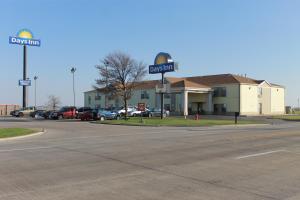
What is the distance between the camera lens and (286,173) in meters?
10.9

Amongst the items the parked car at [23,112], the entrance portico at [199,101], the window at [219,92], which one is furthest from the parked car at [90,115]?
the window at [219,92]

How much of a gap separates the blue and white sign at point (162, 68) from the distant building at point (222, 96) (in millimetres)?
16867

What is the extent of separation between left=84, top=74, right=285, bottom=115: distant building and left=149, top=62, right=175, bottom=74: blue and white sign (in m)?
16.9

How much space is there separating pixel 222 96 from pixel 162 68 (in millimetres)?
27005

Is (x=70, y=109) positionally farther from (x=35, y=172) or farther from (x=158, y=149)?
(x=35, y=172)

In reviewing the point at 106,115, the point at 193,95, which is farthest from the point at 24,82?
the point at 193,95

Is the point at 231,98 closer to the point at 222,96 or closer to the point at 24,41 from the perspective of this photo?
the point at 222,96

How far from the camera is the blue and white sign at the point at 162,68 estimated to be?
164ft

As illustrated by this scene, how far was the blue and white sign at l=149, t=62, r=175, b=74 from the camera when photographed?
1968 inches

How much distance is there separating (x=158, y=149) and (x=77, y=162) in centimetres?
445

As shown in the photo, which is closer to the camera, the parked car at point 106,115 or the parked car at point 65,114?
the parked car at point 106,115

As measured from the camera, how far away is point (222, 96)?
7525 centimetres

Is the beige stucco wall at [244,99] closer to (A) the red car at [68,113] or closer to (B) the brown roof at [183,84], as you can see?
(B) the brown roof at [183,84]

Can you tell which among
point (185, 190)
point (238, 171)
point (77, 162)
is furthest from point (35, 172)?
point (238, 171)
